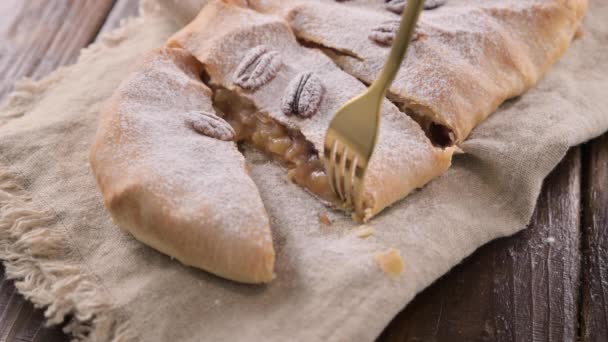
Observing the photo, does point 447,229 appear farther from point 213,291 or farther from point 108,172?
point 108,172

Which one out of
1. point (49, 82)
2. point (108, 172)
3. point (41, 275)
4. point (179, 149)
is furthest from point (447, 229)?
point (49, 82)

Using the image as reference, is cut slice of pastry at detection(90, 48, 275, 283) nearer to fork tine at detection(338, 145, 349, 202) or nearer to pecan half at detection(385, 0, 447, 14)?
fork tine at detection(338, 145, 349, 202)

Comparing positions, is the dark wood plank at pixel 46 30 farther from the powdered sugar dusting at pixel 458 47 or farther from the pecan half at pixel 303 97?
the pecan half at pixel 303 97

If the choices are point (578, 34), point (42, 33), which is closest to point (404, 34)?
point (578, 34)

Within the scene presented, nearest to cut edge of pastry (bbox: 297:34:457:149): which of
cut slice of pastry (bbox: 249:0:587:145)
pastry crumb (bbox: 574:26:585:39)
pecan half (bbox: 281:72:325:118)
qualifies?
cut slice of pastry (bbox: 249:0:587:145)

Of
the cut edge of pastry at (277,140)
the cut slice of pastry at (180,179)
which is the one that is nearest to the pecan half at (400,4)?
the cut edge of pastry at (277,140)
